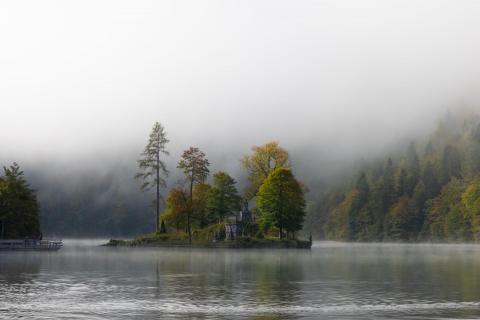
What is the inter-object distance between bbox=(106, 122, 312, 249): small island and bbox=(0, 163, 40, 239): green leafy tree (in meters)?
21.1

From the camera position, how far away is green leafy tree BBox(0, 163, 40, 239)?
13650cm

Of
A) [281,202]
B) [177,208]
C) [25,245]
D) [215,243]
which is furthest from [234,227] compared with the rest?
[25,245]

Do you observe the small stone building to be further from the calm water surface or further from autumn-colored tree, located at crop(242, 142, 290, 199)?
the calm water surface

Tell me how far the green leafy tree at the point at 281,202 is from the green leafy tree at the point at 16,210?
154 ft

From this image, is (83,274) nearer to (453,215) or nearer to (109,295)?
(109,295)

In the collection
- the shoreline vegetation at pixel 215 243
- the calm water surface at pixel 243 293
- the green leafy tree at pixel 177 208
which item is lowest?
the calm water surface at pixel 243 293

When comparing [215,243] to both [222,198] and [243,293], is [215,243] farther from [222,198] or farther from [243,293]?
[243,293]

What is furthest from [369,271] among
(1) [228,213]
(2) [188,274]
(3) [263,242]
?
(1) [228,213]

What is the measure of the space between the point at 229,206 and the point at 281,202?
996 inches

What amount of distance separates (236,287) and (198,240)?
99016 mm

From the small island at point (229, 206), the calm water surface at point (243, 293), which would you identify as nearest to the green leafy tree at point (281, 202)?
the small island at point (229, 206)

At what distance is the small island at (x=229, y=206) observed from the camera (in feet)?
448

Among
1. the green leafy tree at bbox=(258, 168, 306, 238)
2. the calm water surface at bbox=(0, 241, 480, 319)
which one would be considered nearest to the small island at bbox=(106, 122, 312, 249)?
the green leafy tree at bbox=(258, 168, 306, 238)

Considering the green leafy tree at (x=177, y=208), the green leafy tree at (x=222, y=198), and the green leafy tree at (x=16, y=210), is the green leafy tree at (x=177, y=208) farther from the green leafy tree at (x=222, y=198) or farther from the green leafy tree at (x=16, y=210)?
the green leafy tree at (x=16, y=210)
